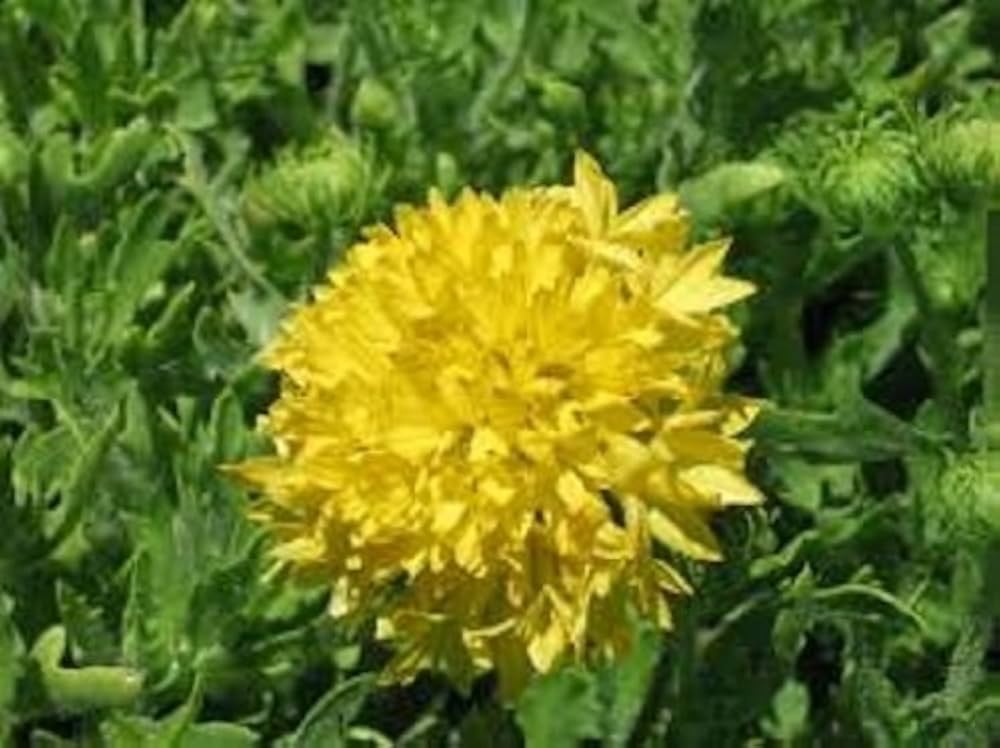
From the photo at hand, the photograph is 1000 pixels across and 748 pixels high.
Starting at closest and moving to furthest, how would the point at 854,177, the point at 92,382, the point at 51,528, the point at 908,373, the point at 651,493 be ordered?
the point at 651,493, the point at 854,177, the point at 51,528, the point at 92,382, the point at 908,373

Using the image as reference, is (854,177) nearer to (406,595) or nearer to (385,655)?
(406,595)

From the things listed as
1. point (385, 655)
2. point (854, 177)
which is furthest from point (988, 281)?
point (385, 655)

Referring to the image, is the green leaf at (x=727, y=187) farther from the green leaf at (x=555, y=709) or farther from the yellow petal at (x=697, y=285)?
the green leaf at (x=555, y=709)

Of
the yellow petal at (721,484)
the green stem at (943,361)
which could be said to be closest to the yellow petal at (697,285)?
the yellow petal at (721,484)

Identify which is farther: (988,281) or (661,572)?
(988,281)

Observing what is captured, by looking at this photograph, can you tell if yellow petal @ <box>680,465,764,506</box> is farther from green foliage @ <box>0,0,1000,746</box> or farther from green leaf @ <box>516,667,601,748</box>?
green leaf @ <box>516,667,601,748</box>

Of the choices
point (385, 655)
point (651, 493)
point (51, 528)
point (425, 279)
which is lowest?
point (385, 655)
